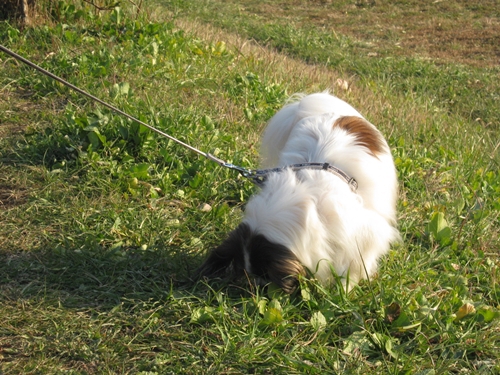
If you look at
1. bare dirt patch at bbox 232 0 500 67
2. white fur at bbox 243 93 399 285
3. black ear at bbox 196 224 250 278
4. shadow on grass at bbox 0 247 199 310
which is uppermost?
white fur at bbox 243 93 399 285

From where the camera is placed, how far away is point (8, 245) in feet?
11.1

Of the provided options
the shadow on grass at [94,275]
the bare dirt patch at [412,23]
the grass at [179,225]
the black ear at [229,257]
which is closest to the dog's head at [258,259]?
the black ear at [229,257]

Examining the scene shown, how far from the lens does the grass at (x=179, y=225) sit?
2723 mm

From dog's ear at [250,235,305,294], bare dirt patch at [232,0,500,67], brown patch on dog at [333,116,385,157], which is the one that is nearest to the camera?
dog's ear at [250,235,305,294]

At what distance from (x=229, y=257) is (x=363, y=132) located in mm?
1336

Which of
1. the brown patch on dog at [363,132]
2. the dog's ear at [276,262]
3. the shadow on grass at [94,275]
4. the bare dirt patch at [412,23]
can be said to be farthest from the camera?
the bare dirt patch at [412,23]

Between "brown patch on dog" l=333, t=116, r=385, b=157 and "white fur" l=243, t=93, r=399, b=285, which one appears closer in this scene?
"white fur" l=243, t=93, r=399, b=285

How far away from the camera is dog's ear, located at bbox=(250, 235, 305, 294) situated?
2688 mm

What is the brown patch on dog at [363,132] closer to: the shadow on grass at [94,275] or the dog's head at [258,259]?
the dog's head at [258,259]

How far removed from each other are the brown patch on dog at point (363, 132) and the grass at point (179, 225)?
66 cm

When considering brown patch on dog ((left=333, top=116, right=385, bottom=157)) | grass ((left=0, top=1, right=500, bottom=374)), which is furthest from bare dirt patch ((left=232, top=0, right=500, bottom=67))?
brown patch on dog ((left=333, top=116, right=385, bottom=157))

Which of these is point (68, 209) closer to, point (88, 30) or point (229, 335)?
point (229, 335)

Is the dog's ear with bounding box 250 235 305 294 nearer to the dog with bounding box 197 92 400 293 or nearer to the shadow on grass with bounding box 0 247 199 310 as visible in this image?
the dog with bounding box 197 92 400 293

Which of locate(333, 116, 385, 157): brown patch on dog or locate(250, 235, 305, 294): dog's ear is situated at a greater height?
locate(333, 116, 385, 157): brown patch on dog
